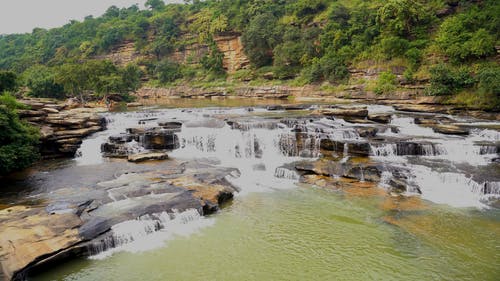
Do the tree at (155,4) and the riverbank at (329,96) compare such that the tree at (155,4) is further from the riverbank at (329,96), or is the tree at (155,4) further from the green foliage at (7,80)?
the green foliage at (7,80)

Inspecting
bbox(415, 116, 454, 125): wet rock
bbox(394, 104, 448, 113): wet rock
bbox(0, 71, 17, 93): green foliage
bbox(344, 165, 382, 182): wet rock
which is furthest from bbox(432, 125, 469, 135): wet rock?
bbox(0, 71, 17, 93): green foliage

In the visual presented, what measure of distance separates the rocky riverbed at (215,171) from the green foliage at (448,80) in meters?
3.17

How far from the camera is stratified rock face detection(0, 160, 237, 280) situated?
24.4 ft

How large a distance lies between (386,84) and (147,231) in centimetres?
2626

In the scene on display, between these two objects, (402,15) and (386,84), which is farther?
(402,15)

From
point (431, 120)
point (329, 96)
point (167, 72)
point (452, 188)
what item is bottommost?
point (452, 188)

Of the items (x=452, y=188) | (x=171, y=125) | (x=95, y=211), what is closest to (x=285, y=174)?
(x=452, y=188)

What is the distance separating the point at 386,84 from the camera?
2916 centimetres

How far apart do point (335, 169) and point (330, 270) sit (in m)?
6.66

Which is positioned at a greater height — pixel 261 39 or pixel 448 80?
pixel 261 39

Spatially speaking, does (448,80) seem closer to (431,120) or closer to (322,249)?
(431,120)

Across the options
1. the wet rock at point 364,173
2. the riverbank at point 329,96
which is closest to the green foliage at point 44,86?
the riverbank at point 329,96

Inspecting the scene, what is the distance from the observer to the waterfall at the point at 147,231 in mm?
8211

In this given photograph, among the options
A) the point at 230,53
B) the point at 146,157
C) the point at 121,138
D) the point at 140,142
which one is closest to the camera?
the point at 146,157
